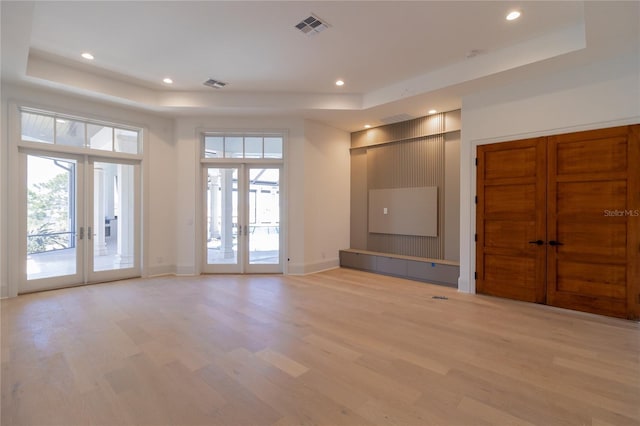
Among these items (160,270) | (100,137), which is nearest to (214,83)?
(100,137)

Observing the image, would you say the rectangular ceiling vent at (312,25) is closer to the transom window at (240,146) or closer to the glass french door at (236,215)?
the transom window at (240,146)

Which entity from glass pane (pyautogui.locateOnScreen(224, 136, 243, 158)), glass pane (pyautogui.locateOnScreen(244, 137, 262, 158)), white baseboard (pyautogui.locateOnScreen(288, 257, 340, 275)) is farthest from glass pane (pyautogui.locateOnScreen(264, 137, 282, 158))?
white baseboard (pyautogui.locateOnScreen(288, 257, 340, 275))

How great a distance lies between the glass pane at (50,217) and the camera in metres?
4.84

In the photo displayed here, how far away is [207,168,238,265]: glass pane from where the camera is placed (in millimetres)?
6281

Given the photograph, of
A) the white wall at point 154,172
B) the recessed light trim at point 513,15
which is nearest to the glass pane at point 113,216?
the white wall at point 154,172

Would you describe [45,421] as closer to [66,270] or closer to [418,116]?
[66,270]

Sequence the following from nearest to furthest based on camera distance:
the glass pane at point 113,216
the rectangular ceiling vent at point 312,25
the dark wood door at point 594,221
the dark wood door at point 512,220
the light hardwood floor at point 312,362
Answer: the light hardwood floor at point 312,362, the rectangular ceiling vent at point 312,25, the dark wood door at point 594,221, the dark wood door at point 512,220, the glass pane at point 113,216

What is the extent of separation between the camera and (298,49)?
413 centimetres

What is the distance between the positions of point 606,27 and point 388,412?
13.7 ft

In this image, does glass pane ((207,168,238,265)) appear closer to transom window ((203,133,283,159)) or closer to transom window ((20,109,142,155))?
transom window ((203,133,283,159))

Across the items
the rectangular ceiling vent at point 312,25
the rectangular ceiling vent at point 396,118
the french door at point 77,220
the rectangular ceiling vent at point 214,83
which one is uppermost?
the rectangular ceiling vent at point 214,83

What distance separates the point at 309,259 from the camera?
6.44m

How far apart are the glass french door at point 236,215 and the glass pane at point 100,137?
171cm

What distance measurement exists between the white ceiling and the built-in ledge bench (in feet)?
9.11
